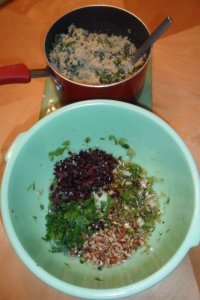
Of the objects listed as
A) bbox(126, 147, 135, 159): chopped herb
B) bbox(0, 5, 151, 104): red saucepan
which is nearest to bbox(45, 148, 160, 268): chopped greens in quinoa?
bbox(126, 147, 135, 159): chopped herb

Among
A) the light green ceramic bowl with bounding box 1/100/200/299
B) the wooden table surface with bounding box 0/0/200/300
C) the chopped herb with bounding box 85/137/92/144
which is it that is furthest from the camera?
the chopped herb with bounding box 85/137/92/144

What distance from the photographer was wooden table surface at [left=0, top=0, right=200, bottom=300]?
0.74m

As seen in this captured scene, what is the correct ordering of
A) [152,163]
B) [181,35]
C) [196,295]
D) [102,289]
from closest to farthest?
1. [102,289]
2. [196,295]
3. [152,163]
4. [181,35]

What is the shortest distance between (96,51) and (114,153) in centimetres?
23

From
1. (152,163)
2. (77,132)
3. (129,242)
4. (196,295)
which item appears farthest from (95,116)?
(196,295)

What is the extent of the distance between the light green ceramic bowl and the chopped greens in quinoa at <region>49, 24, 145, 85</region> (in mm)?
79

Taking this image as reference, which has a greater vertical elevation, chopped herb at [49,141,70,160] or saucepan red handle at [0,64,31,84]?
saucepan red handle at [0,64,31,84]

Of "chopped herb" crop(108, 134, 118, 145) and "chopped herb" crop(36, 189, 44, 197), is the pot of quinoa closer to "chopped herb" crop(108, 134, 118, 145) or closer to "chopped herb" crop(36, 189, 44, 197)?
"chopped herb" crop(108, 134, 118, 145)

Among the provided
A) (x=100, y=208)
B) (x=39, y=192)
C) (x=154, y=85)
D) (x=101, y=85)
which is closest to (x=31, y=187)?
(x=39, y=192)

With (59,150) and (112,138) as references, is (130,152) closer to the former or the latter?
(112,138)

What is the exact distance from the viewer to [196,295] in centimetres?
73

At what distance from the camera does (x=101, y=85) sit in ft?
2.41

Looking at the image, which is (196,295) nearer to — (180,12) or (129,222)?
(129,222)

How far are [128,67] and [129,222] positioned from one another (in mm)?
330
